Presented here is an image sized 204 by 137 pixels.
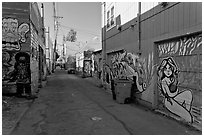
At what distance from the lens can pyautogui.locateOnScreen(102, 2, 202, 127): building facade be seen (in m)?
5.82

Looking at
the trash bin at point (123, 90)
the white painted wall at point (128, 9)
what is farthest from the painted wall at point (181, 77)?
the trash bin at point (123, 90)

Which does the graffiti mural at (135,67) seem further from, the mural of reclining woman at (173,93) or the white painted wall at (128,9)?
the white painted wall at (128,9)

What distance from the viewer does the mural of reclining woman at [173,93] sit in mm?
6113

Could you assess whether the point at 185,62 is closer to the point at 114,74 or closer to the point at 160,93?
the point at 160,93

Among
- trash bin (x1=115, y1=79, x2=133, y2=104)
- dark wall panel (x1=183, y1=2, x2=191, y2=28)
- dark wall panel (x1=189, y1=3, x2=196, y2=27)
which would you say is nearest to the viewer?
dark wall panel (x1=189, y1=3, x2=196, y2=27)

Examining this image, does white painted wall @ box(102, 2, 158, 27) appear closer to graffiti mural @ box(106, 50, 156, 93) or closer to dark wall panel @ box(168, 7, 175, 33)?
dark wall panel @ box(168, 7, 175, 33)

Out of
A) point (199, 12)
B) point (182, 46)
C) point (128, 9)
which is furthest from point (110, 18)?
point (199, 12)

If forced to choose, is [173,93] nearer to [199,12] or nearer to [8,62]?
[199,12]

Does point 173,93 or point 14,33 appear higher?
point 14,33

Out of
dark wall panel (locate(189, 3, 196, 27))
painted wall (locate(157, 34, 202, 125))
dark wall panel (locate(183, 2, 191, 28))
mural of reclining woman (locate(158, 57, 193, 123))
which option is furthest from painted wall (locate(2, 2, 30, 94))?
dark wall panel (locate(189, 3, 196, 27))

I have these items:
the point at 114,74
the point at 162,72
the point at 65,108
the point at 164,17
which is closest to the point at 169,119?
the point at 162,72

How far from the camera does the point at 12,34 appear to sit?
1063cm

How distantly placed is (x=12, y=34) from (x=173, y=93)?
7.93 metres

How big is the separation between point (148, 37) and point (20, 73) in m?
6.46
